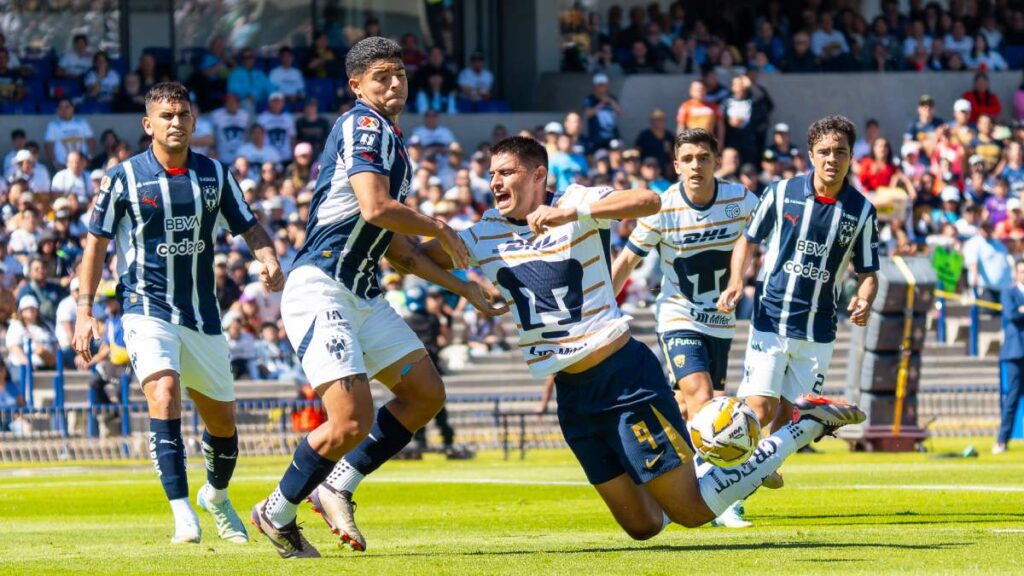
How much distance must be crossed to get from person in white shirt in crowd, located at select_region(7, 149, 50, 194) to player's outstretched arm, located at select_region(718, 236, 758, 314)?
15931 millimetres

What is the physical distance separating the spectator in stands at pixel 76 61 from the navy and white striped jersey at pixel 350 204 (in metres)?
21.6

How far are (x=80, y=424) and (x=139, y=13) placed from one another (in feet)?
39.6

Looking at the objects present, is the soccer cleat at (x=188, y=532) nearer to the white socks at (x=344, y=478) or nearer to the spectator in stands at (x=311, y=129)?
the white socks at (x=344, y=478)

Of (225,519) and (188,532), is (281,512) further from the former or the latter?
(225,519)

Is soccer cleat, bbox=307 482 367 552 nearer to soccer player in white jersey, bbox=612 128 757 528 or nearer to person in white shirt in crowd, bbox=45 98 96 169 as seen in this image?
soccer player in white jersey, bbox=612 128 757 528

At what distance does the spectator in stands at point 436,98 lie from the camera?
3134 centimetres

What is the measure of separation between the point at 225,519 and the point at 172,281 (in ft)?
4.48

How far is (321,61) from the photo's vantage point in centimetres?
3191

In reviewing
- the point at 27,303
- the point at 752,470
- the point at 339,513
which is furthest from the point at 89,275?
the point at 27,303

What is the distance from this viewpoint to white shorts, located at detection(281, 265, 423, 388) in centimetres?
897

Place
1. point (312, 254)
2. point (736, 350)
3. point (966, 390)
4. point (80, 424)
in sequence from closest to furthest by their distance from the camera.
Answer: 1. point (312, 254)
2. point (80, 424)
3. point (966, 390)
4. point (736, 350)

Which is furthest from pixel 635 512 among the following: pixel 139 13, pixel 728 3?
pixel 728 3

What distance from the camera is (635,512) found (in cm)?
923

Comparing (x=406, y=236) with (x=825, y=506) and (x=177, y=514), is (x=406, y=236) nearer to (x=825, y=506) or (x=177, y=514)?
(x=177, y=514)
